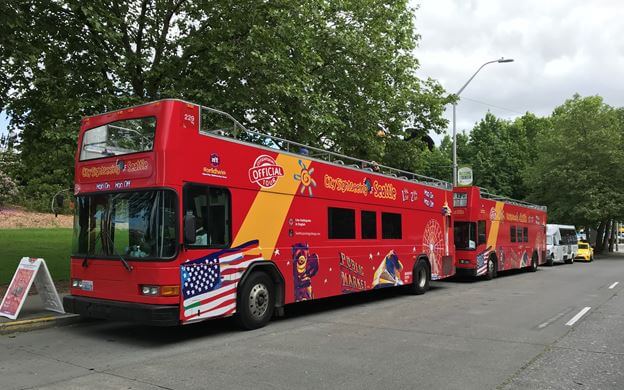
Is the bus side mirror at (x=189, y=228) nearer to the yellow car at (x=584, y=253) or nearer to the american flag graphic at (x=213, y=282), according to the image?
the american flag graphic at (x=213, y=282)

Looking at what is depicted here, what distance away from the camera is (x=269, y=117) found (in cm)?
1396

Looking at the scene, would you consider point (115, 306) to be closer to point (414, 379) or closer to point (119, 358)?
point (119, 358)

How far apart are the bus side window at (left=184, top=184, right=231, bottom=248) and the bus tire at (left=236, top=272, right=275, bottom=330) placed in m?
0.88

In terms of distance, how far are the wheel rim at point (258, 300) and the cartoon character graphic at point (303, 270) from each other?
0.85 m

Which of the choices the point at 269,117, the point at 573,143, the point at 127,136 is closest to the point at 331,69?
the point at 269,117

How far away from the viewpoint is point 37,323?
8.59m

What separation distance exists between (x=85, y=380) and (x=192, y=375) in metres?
1.14

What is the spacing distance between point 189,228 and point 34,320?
347 cm

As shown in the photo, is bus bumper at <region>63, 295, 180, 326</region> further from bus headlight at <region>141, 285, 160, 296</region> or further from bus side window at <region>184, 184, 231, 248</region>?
bus side window at <region>184, 184, 231, 248</region>

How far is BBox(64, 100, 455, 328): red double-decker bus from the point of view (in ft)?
24.7

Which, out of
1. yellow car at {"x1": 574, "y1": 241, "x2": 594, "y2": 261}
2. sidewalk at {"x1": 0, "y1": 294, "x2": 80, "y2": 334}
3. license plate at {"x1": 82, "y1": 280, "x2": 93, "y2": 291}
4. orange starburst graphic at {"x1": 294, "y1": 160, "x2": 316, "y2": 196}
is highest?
orange starburst graphic at {"x1": 294, "y1": 160, "x2": 316, "y2": 196}

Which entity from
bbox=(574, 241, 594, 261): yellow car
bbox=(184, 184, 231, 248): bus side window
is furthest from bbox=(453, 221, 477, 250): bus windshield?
bbox=(574, 241, 594, 261): yellow car

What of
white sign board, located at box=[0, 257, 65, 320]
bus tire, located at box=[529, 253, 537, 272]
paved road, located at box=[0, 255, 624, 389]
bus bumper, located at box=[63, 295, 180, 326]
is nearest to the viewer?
paved road, located at box=[0, 255, 624, 389]

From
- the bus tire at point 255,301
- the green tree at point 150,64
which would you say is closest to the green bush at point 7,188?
the green tree at point 150,64
